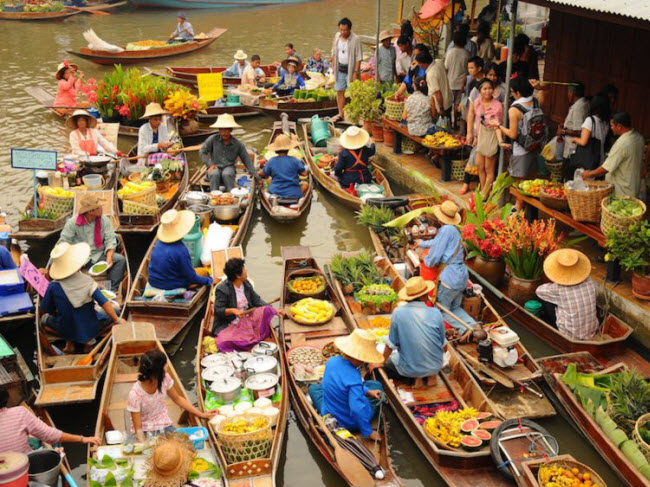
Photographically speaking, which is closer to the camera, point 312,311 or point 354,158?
point 312,311

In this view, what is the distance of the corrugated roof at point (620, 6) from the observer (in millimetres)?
7004

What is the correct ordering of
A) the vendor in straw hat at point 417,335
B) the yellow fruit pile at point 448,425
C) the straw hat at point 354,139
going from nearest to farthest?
1. the yellow fruit pile at point 448,425
2. the vendor in straw hat at point 417,335
3. the straw hat at point 354,139

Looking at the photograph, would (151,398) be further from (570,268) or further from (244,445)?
(570,268)

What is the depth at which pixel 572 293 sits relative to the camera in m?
7.43

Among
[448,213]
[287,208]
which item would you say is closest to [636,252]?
[448,213]

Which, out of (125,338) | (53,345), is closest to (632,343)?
(125,338)

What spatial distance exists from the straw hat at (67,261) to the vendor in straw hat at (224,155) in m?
4.39

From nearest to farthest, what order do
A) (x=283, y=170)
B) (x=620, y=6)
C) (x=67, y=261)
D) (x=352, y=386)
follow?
1. (x=352, y=386)
2. (x=67, y=261)
3. (x=620, y=6)
4. (x=283, y=170)

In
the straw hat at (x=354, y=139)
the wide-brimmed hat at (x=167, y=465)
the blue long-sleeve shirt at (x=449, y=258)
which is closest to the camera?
the wide-brimmed hat at (x=167, y=465)

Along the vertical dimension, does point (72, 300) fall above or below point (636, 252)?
below

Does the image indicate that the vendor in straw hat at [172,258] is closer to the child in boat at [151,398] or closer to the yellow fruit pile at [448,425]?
the child in boat at [151,398]

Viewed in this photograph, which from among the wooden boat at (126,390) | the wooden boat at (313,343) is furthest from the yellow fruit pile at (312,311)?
the wooden boat at (126,390)

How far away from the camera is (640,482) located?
18.3 feet

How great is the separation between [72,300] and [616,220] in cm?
565
